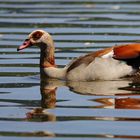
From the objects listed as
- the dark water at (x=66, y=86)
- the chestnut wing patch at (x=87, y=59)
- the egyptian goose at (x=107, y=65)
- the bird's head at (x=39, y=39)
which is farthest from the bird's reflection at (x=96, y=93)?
the bird's head at (x=39, y=39)

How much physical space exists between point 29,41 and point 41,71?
0.54 m

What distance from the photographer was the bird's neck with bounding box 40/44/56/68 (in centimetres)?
1467

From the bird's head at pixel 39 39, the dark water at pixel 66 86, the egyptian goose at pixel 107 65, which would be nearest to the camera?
the dark water at pixel 66 86

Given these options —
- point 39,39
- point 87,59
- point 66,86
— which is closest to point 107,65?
point 87,59

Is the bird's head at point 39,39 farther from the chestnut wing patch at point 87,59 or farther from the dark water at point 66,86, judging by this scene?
the chestnut wing patch at point 87,59

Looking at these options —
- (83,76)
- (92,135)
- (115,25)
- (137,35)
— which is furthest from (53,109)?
(115,25)

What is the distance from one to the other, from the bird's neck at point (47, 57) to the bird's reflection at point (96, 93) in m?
0.25

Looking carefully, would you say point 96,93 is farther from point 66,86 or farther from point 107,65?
point 107,65

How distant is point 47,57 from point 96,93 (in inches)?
89.1

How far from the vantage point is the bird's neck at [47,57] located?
14672 mm

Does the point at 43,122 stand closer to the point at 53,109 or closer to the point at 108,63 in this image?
the point at 53,109

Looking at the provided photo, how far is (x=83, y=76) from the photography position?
13992mm

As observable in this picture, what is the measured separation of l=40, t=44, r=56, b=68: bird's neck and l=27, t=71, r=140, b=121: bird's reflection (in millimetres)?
250

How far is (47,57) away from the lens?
14.8m
